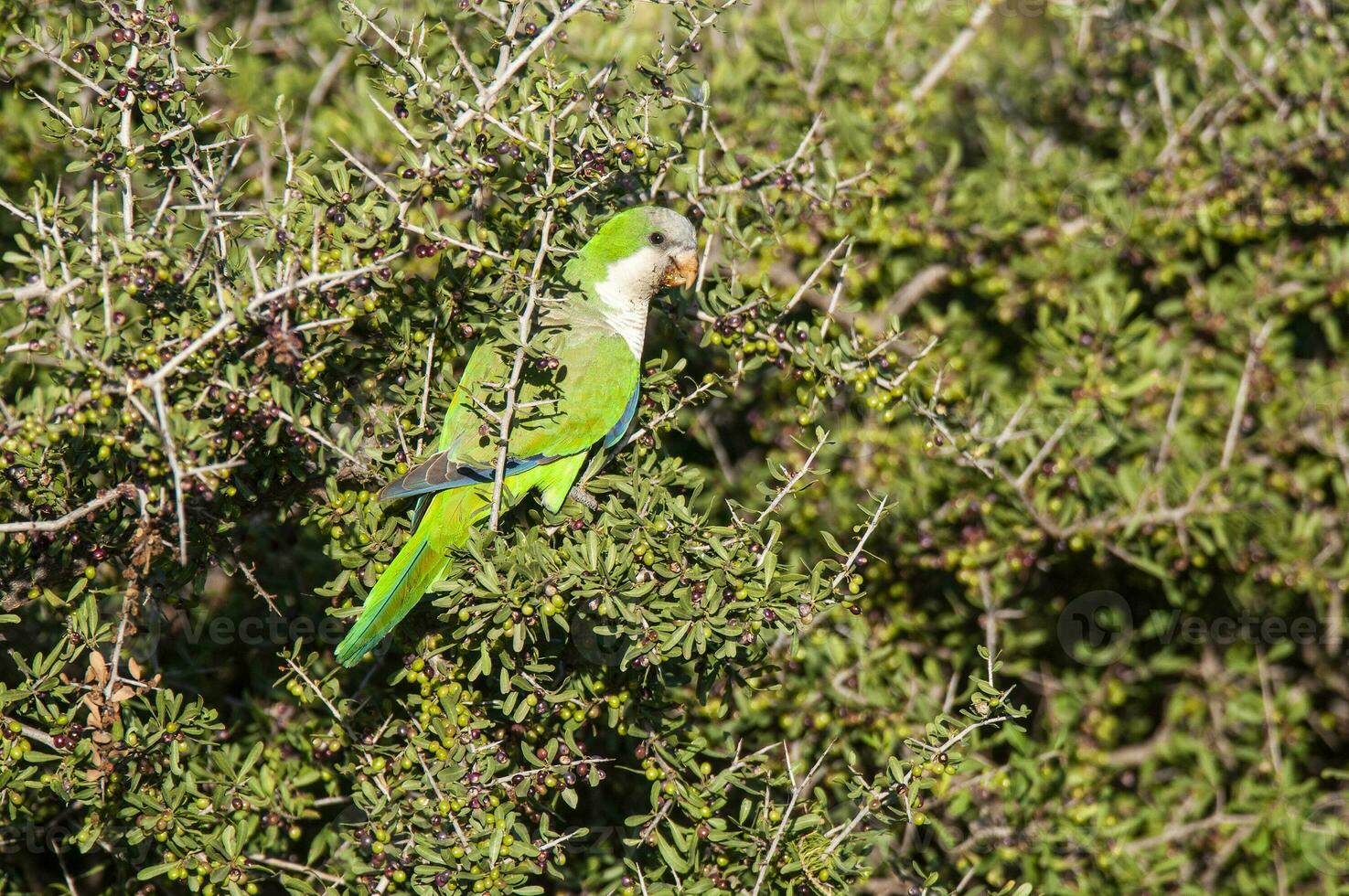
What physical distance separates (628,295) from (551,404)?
32.0 inches

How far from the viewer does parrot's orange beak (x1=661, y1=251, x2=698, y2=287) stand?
3996 mm

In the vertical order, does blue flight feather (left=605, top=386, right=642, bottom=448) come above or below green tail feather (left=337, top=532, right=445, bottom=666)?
above

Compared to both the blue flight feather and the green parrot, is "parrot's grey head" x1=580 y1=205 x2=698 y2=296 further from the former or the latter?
the blue flight feather

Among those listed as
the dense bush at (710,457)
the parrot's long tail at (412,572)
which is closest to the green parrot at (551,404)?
the parrot's long tail at (412,572)

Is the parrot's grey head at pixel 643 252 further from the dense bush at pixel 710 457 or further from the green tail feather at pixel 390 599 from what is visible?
the green tail feather at pixel 390 599

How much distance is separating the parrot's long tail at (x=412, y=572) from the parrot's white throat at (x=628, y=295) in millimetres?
949

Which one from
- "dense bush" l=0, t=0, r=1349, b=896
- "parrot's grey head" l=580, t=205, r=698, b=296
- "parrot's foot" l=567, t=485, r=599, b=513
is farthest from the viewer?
"parrot's grey head" l=580, t=205, r=698, b=296

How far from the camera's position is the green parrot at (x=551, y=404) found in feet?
11.5

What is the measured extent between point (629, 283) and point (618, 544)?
120 centimetres

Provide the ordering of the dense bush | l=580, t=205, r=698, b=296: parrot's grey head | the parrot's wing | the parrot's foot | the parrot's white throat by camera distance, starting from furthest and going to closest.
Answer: the parrot's white throat
l=580, t=205, r=698, b=296: parrot's grey head
the parrot's foot
the parrot's wing
the dense bush

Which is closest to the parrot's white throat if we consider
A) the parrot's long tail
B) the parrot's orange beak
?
the parrot's orange beak

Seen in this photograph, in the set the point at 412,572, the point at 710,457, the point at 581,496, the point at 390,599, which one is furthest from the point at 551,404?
the point at 710,457

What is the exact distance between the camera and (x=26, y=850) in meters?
4.14

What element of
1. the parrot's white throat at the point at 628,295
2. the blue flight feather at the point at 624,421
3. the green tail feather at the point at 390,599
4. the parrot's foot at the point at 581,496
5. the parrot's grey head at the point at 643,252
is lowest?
the green tail feather at the point at 390,599
